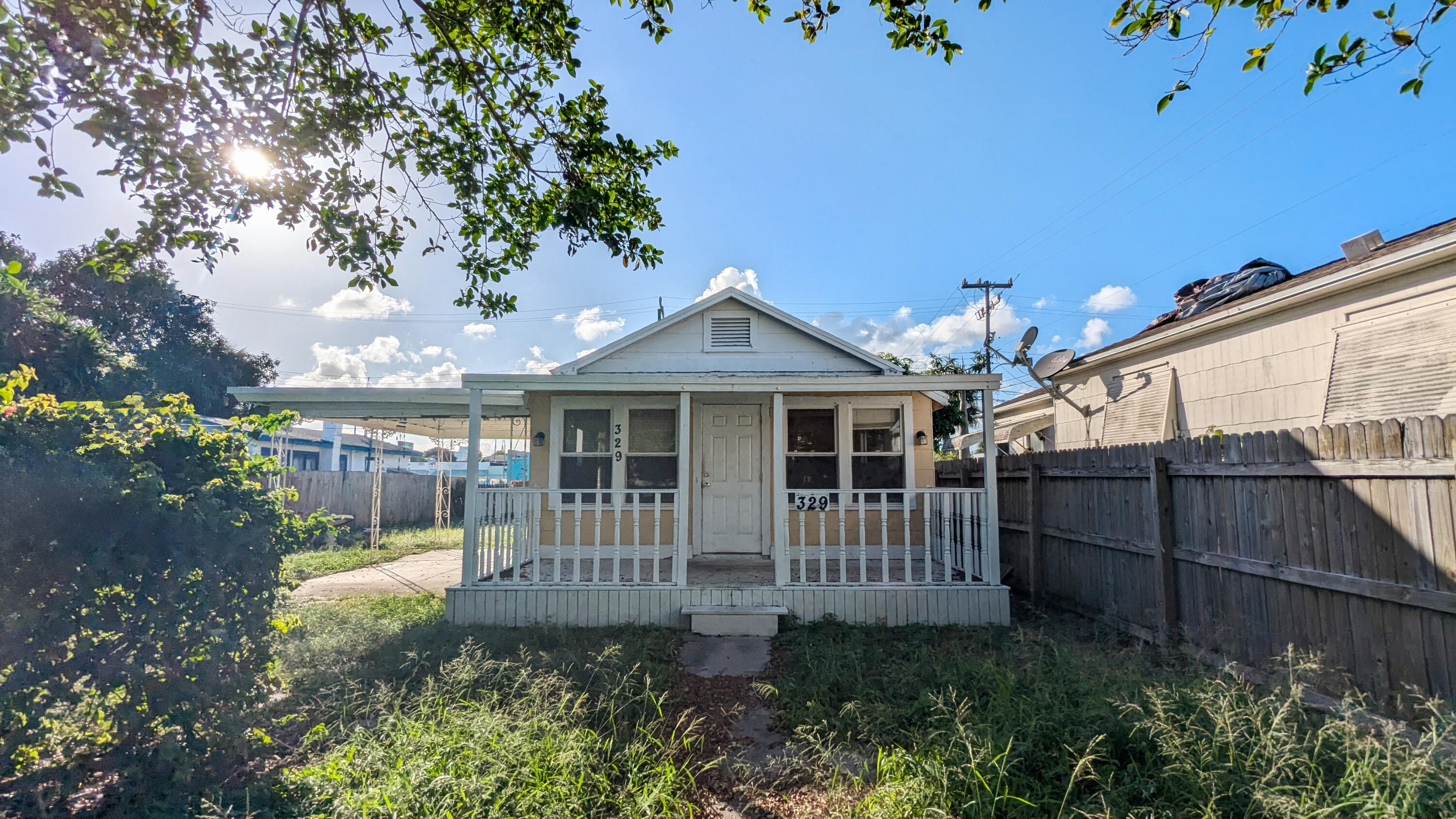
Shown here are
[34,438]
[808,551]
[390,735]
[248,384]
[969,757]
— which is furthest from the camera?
[248,384]

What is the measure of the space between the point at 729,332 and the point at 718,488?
6.78 ft

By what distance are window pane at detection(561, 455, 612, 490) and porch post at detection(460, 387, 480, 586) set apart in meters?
1.44

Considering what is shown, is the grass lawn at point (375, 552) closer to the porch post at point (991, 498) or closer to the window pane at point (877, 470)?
the window pane at point (877, 470)

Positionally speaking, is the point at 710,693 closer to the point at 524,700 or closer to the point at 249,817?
the point at 524,700

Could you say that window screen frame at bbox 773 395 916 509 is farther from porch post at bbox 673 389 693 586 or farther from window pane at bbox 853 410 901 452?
porch post at bbox 673 389 693 586

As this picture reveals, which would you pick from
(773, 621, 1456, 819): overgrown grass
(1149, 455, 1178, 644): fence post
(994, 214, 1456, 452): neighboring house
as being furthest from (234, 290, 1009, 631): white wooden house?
(994, 214, 1456, 452): neighboring house

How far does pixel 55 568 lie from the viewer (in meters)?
2.55

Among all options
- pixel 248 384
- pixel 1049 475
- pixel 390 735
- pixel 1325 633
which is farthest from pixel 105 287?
pixel 1325 633

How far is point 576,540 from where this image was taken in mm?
5984

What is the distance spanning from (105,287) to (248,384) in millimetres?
5880

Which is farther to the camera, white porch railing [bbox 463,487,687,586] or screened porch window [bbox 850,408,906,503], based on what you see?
screened porch window [bbox 850,408,906,503]

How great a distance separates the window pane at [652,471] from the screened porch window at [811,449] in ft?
4.56

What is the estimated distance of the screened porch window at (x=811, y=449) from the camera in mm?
7703

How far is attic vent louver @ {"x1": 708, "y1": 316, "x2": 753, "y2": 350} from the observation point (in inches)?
328
